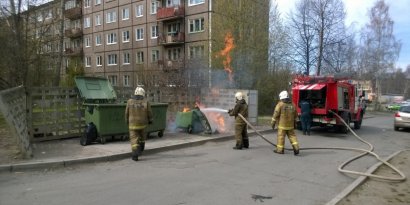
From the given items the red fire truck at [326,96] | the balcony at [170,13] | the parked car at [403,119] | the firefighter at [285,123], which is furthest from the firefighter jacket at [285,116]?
the balcony at [170,13]

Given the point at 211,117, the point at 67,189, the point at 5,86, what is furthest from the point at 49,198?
the point at 5,86

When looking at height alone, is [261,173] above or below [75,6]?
below

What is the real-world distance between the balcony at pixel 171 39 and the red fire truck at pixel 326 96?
2658 centimetres

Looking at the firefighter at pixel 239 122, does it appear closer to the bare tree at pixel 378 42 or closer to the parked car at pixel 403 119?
the parked car at pixel 403 119

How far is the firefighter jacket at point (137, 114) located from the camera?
984 centimetres

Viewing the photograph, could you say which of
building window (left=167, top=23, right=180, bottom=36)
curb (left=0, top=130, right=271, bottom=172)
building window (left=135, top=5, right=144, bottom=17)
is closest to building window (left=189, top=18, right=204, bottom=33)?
building window (left=167, top=23, right=180, bottom=36)

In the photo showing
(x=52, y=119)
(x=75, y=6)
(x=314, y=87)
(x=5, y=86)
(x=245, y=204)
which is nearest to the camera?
(x=245, y=204)

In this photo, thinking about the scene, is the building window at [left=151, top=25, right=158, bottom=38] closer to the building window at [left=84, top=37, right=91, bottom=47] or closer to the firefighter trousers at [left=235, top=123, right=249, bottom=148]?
the building window at [left=84, top=37, right=91, bottom=47]

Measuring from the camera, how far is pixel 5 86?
21500 millimetres

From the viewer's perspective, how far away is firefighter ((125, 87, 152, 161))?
976cm

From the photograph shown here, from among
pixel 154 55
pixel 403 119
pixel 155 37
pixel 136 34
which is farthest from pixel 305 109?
pixel 136 34

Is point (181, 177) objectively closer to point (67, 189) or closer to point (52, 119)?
point (67, 189)

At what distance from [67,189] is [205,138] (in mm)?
7002

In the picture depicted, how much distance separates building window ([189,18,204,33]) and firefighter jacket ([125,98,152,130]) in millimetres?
32584
